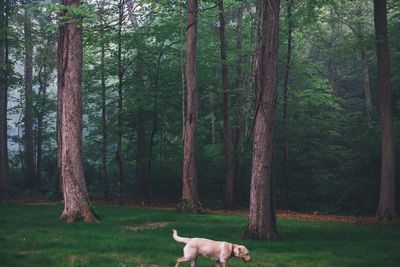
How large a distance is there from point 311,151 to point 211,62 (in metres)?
8.66

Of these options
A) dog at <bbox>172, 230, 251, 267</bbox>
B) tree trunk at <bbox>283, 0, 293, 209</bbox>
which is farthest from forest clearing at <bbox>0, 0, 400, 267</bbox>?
tree trunk at <bbox>283, 0, 293, 209</bbox>

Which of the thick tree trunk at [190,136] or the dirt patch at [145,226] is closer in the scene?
the dirt patch at [145,226]

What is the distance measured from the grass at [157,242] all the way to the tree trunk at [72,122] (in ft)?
3.03

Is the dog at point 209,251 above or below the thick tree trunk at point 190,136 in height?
below

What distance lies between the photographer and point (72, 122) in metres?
15.8

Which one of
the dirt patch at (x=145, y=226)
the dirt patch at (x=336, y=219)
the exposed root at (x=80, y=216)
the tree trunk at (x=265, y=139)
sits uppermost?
the tree trunk at (x=265, y=139)

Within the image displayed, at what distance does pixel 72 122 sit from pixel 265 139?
7162 mm

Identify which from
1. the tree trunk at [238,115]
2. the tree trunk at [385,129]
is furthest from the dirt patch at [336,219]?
the tree trunk at [238,115]

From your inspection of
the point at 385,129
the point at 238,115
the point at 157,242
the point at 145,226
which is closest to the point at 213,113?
the point at 238,115

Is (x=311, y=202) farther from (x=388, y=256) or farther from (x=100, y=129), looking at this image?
(x=388, y=256)

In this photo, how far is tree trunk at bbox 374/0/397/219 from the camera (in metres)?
18.7

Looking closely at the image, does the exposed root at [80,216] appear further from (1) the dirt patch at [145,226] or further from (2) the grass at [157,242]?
(1) the dirt patch at [145,226]

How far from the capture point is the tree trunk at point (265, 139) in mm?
12445

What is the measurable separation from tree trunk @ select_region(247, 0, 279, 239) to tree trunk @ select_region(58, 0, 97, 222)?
6.07 metres
